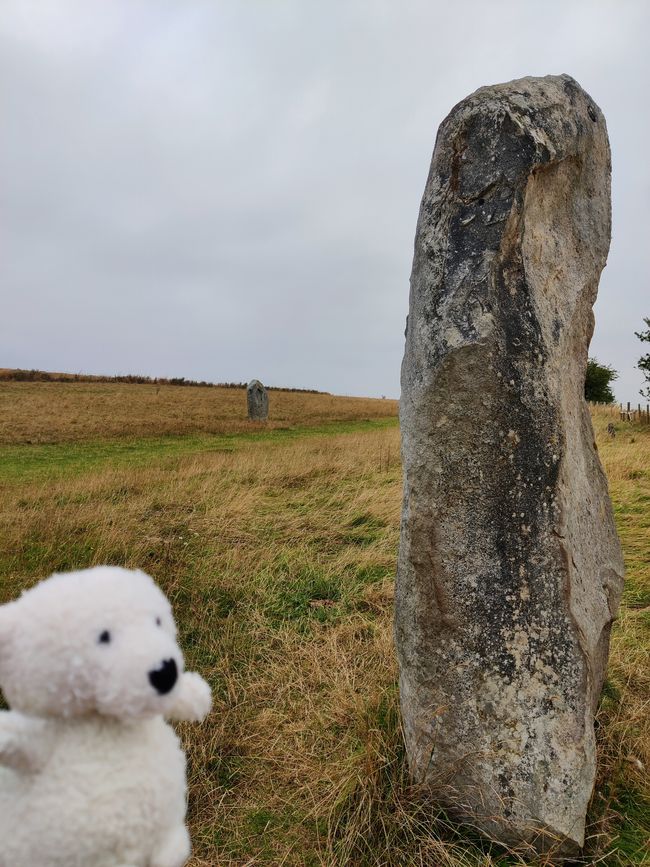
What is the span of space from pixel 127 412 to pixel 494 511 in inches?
1122

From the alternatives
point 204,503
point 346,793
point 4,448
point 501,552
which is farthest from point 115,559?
point 4,448

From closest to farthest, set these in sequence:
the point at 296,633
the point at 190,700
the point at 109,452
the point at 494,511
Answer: the point at 190,700, the point at 494,511, the point at 296,633, the point at 109,452

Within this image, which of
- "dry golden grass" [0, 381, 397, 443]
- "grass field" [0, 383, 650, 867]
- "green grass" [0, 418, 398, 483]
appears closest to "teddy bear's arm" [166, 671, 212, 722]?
"grass field" [0, 383, 650, 867]

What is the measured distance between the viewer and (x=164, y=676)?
145cm

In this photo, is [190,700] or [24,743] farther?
[190,700]

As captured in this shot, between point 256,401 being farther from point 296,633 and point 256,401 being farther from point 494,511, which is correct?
point 494,511

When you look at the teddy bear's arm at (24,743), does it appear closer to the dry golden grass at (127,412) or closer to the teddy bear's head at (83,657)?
the teddy bear's head at (83,657)

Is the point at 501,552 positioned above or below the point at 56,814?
above

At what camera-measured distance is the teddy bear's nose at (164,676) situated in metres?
1.44

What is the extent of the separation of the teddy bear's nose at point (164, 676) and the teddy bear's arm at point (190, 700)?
9cm

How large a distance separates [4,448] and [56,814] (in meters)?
19.6

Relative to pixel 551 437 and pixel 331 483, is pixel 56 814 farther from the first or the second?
pixel 331 483

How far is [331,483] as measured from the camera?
471 inches

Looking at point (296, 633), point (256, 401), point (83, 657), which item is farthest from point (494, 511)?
point (256, 401)
